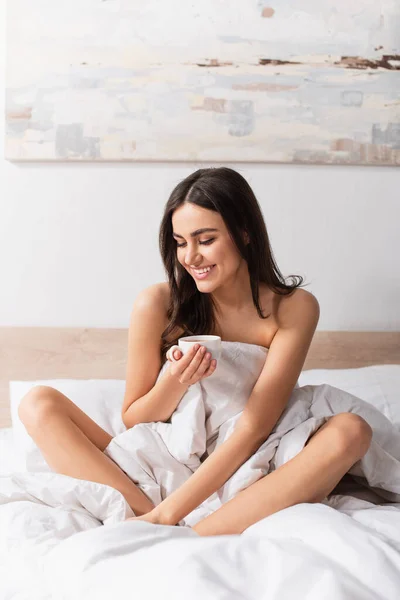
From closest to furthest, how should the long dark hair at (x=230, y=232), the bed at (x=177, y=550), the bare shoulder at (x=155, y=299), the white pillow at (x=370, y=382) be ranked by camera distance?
1. the bed at (x=177, y=550)
2. the long dark hair at (x=230, y=232)
3. the bare shoulder at (x=155, y=299)
4. the white pillow at (x=370, y=382)

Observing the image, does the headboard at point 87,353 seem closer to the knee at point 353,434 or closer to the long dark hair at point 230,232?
the long dark hair at point 230,232

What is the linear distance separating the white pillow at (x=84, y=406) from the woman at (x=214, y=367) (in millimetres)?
158

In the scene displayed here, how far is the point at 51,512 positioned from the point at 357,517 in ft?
1.90

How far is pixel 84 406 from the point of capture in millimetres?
1963

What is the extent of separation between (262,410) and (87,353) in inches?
40.2

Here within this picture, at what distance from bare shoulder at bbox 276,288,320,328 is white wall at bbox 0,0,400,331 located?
75 cm

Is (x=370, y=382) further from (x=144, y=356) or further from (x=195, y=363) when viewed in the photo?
(x=195, y=363)

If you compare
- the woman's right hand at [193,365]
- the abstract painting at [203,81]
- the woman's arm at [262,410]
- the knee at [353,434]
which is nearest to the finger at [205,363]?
the woman's right hand at [193,365]

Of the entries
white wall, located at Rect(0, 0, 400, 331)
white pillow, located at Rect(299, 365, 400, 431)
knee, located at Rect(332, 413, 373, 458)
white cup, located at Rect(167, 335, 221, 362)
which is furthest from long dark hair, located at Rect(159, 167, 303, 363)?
white wall, located at Rect(0, 0, 400, 331)

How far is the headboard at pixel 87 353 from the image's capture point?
8.04 feet

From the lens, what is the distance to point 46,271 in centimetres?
250

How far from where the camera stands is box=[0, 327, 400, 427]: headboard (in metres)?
2.45

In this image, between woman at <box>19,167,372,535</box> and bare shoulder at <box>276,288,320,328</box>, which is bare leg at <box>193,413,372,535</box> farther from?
bare shoulder at <box>276,288,320,328</box>

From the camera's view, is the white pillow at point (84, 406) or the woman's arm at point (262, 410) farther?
the white pillow at point (84, 406)
